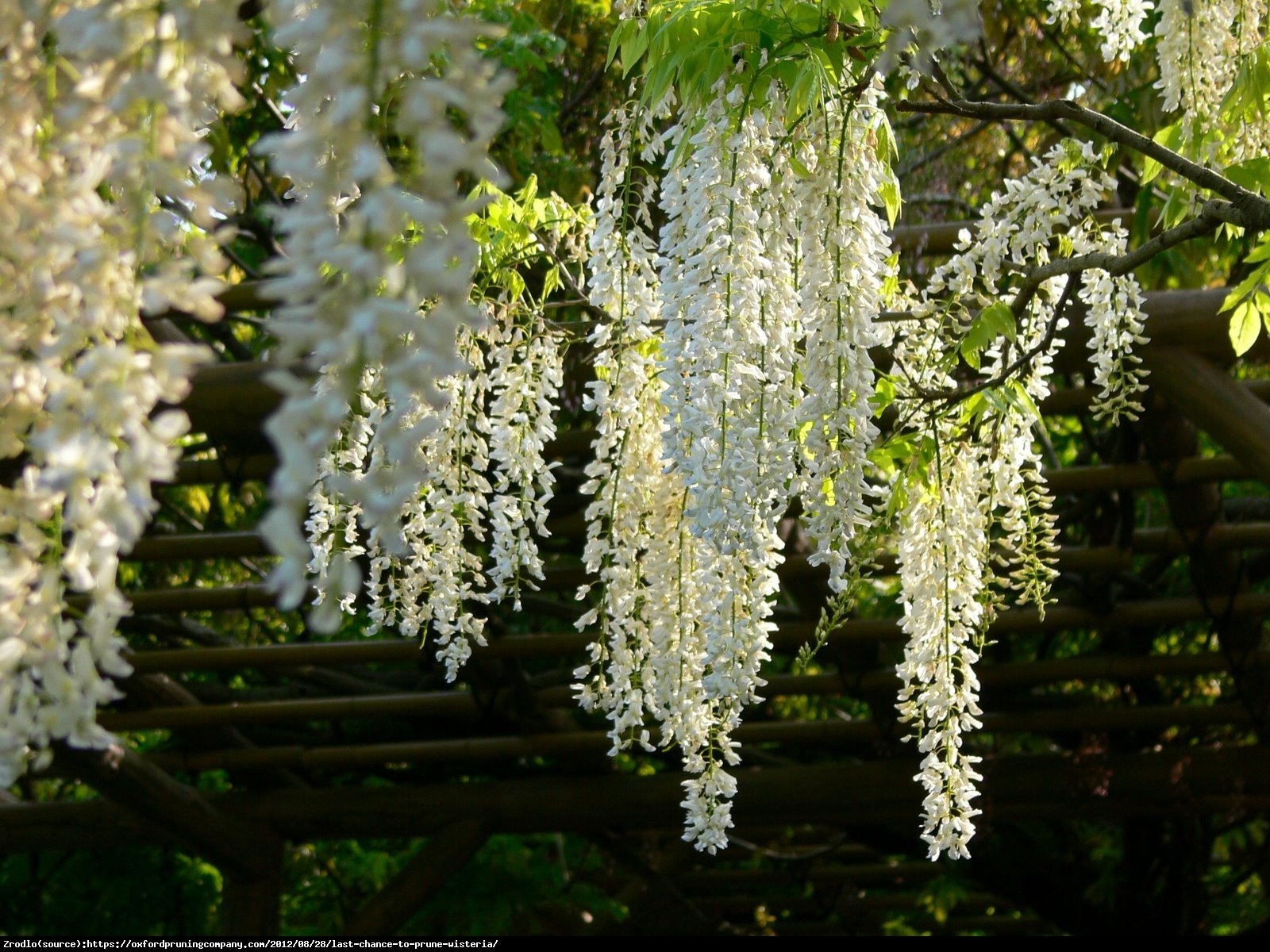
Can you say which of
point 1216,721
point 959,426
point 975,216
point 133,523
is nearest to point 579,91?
point 975,216

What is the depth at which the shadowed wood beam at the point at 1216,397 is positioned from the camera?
3402mm

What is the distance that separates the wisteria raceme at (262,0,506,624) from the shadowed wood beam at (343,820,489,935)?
4.93 m

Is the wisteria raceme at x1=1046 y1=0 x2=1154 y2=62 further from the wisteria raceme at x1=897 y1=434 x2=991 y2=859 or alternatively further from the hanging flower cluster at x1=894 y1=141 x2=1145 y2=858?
the wisteria raceme at x1=897 y1=434 x2=991 y2=859

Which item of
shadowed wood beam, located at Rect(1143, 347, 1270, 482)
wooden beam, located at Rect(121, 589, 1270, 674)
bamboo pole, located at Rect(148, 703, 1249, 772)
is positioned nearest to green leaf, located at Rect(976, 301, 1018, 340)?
shadowed wood beam, located at Rect(1143, 347, 1270, 482)

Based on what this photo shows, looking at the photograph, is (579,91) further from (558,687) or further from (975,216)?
(558,687)

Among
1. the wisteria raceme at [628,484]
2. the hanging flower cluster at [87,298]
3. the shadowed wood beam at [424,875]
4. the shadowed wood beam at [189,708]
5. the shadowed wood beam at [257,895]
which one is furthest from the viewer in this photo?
the shadowed wood beam at [257,895]

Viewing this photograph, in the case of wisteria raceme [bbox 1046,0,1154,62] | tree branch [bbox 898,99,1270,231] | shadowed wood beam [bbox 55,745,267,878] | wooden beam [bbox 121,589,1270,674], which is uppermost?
wisteria raceme [bbox 1046,0,1154,62]

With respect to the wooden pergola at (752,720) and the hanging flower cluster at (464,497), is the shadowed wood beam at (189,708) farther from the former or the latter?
the hanging flower cluster at (464,497)

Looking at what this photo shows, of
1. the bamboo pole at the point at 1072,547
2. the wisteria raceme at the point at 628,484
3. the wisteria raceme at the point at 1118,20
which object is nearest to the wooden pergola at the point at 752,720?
the bamboo pole at the point at 1072,547

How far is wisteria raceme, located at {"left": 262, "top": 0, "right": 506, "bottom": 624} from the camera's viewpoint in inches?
35.4

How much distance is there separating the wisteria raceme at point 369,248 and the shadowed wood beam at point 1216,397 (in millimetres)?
2732

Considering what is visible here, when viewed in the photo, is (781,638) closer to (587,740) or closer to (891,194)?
(587,740)

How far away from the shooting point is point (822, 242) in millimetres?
2426

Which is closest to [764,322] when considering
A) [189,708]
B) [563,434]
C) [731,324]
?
[731,324]
